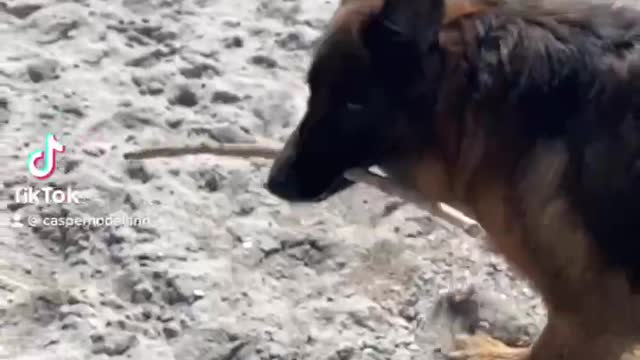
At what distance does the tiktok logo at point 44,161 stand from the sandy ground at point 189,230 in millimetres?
26

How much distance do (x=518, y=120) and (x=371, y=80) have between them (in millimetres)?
395

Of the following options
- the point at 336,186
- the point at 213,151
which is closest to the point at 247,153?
the point at 213,151

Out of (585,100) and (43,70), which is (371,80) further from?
(43,70)

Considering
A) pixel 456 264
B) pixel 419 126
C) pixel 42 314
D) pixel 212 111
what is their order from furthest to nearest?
pixel 212 111 < pixel 456 264 < pixel 42 314 < pixel 419 126

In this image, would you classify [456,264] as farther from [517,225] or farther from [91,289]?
[91,289]

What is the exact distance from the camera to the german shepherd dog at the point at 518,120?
338 cm

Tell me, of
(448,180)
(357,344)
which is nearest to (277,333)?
(357,344)

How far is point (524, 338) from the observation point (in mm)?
4234

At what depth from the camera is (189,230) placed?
447 centimetres

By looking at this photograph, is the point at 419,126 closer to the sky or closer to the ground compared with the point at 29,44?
closer to the sky

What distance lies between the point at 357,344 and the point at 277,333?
0.25m

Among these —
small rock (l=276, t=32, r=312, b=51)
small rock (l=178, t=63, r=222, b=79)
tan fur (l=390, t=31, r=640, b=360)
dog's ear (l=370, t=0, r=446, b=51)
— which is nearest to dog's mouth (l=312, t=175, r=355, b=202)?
tan fur (l=390, t=31, r=640, b=360)

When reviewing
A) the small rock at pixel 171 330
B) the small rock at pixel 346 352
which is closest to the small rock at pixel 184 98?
the small rock at pixel 171 330

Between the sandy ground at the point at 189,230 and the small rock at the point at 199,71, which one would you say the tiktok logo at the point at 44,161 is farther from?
the small rock at the point at 199,71
